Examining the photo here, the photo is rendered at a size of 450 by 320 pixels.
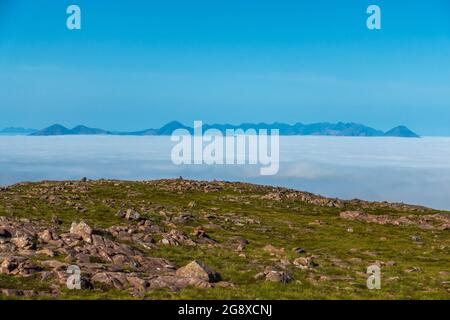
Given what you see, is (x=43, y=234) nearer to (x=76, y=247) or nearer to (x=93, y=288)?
(x=76, y=247)

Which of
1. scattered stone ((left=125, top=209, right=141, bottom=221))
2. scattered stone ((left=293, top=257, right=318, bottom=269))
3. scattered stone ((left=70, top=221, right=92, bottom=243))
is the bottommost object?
scattered stone ((left=293, top=257, right=318, bottom=269))

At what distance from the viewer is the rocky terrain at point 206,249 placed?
34219 mm

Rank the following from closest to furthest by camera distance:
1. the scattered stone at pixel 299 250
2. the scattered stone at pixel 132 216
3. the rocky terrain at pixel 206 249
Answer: the rocky terrain at pixel 206 249, the scattered stone at pixel 299 250, the scattered stone at pixel 132 216

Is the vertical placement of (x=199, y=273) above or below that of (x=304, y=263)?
above

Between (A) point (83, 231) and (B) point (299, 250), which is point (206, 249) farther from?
Answer: (A) point (83, 231)

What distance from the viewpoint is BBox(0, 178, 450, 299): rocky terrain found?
34219mm

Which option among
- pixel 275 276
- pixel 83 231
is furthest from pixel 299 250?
pixel 83 231

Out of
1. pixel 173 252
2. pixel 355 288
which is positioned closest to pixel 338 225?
pixel 173 252

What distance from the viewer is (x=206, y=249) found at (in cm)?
5116

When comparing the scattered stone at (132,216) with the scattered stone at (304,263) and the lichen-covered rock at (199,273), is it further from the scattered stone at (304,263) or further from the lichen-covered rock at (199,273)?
the lichen-covered rock at (199,273)
